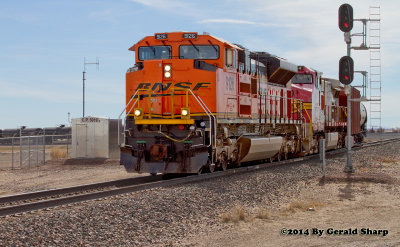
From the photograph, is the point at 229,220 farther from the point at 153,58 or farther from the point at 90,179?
the point at 90,179

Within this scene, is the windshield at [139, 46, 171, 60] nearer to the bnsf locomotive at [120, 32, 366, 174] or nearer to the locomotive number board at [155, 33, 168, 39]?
the bnsf locomotive at [120, 32, 366, 174]

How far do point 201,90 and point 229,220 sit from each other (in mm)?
6019

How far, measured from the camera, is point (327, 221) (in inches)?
352

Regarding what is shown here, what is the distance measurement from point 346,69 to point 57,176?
10.7 m

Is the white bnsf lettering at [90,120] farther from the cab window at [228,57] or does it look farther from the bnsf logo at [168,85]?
the cab window at [228,57]

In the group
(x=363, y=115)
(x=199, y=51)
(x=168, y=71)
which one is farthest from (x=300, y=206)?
(x=363, y=115)

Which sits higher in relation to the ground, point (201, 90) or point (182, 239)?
point (201, 90)

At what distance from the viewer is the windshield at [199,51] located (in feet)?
47.4

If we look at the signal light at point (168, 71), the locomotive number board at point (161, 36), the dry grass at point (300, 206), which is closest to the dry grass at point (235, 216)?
the dry grass at point (300, 206)

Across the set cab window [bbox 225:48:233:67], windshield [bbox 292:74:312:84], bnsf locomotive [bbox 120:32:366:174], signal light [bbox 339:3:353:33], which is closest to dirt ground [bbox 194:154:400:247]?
bnsf locomotive [bbox 120:32:366:174]

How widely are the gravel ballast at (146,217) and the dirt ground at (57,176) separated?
5.03 meters

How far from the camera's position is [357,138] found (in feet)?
117

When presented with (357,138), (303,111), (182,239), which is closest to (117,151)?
(303,111)

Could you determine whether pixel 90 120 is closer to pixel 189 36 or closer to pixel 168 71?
pixel 168 71
